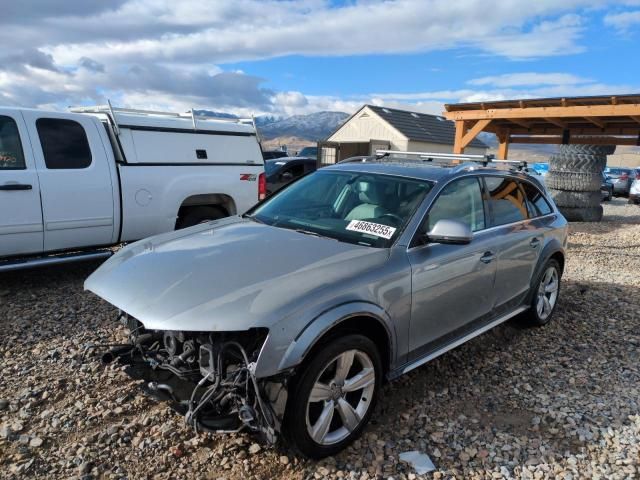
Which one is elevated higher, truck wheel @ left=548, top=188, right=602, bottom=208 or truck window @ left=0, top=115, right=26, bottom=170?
truck window @ left=0, top=115, right=26, bottom=170

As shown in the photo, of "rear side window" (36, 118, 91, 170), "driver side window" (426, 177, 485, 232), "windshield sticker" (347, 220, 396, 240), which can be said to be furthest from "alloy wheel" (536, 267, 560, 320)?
"rear side window" (36, 118, 91, 170)

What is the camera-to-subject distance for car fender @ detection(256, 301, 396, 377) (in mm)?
2357

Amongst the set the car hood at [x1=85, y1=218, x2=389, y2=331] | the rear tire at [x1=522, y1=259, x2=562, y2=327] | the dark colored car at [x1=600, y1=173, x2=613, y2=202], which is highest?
the car hood at [x1=85, y1=218, x2=389, y2=331]

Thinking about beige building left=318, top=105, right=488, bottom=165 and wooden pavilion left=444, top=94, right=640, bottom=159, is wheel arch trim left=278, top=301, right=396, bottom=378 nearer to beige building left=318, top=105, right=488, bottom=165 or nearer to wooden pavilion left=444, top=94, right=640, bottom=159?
wooden pavilion left=444, top=94, right=640, bottom=159

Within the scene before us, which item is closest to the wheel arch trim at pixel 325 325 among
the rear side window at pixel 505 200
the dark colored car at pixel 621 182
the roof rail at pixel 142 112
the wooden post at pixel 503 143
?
the rear side window at pixel 505 200

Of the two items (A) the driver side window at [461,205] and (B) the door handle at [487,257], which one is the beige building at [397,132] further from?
(B) the door handle at [487,257]

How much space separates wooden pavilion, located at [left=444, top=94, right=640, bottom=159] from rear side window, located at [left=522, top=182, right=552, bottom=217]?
3.90m

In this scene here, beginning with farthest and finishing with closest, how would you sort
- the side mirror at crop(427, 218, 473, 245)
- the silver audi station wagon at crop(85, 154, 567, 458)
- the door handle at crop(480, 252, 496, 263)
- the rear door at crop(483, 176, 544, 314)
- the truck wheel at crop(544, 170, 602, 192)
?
1. the truck wheel at crop(544, 170, 602, 192)
2. the rear door at crop(483, 176, 544, 314)
3. the door handle at crop(480, 252, 496, 263)
4. the side mirror at crop(427, 218, 473, 245)
5. the silver audi station wagon at crop(85, 154, 567, 458)

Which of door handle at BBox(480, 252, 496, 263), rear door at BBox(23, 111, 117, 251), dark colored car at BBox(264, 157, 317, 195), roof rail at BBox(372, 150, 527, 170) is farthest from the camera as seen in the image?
dark colored car at BBox(264, 157, 317, 195)

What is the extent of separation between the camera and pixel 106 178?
18.1 ft

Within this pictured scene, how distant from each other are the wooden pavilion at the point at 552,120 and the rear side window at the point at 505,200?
14.7ft

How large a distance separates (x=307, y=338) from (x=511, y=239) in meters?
2.44

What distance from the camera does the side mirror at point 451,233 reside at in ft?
10.2

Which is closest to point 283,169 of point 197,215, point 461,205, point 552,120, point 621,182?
point 552,120
